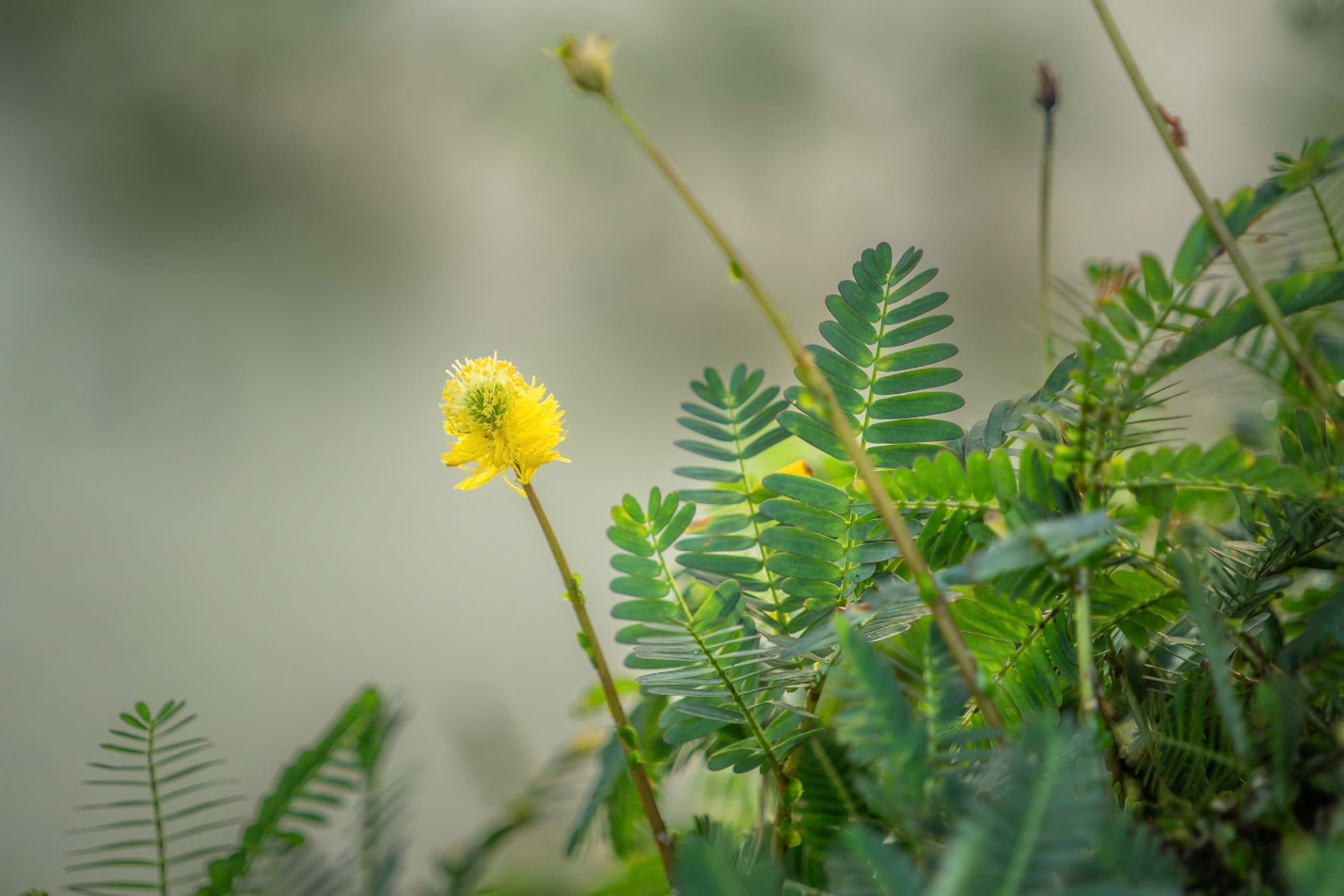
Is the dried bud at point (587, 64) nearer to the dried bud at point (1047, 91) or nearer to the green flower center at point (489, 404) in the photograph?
the green flower center at point (489, 404)

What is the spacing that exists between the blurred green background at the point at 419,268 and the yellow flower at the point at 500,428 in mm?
612

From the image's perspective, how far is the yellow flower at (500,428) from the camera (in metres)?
0.24

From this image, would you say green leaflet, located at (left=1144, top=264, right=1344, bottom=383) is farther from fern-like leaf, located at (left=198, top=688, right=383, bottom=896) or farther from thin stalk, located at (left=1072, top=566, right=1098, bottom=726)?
fern-like leaf, located at (left=198, top=688, right=383, bottom=896)

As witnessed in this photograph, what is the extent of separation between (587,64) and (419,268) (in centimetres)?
100

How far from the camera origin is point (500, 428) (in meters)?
0.25

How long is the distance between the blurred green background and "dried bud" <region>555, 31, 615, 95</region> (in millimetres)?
728

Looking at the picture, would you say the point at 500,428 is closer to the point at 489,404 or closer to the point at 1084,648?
the point at 489,404

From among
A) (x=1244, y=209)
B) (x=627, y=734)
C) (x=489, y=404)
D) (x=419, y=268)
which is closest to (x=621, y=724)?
(x=627, y=734)

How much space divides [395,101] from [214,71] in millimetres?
215

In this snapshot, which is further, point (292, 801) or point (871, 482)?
point (292, 801)

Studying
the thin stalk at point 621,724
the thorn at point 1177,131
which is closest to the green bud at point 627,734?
the thin stalk at point 621,724

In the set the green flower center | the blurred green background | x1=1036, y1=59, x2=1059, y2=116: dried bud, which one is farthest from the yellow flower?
the blurred green background

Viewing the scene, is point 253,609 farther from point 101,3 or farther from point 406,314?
point 101,3

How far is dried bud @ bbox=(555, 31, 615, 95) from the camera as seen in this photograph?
0.56ft
